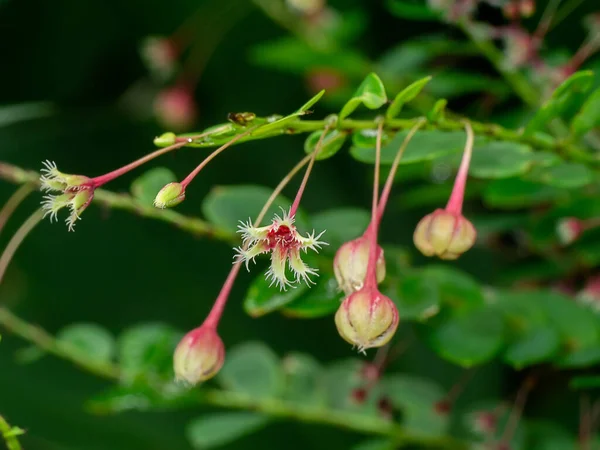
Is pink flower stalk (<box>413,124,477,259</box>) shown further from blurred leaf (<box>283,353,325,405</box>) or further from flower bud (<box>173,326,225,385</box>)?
blurred leaf (<box>283,353,325,405</box>)

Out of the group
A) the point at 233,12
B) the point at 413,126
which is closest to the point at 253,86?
the point at 233,12

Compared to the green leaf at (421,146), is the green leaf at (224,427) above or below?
below

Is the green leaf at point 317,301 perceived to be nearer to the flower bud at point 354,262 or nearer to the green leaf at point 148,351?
the flower bud at point 354,262

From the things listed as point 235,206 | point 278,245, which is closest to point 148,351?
point 235,206

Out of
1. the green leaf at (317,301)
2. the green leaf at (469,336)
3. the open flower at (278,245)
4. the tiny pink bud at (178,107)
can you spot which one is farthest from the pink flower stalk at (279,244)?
the tiny pink bud at (178,107)

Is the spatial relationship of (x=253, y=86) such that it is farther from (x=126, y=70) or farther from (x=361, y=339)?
(x=361, y=339)

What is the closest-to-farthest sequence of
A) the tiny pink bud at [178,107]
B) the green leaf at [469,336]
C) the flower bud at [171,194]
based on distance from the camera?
1. the flower bud at [171,194]
2. the green leaf at [469,336]
3. the tiny pink bud at [178,107]
